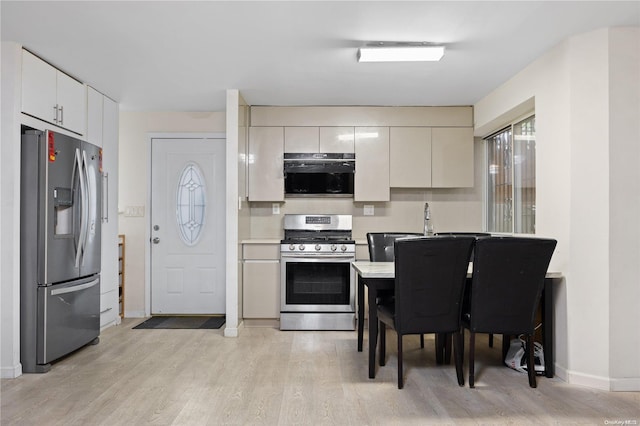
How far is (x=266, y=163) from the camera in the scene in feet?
16.6

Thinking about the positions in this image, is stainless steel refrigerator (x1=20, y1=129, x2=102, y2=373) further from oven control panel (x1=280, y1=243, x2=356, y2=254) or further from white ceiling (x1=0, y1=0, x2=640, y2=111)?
oven control panel (x1=280, y1=243, x2=356, y2=254)

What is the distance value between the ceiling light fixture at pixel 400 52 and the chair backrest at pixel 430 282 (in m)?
1.34

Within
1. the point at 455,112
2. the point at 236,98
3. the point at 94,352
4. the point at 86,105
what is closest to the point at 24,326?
the point at 94,352

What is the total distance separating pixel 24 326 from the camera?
3.28 metres

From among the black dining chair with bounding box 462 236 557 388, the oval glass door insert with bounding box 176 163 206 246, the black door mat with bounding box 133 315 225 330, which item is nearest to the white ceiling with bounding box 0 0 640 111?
the oval glass door insert with bounding box 176 163 206 246

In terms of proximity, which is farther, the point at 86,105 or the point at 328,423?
the point at 86,105

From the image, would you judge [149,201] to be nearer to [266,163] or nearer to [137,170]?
[137,170]

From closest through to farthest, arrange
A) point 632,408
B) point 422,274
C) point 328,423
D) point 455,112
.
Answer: point 328,423 → point 632,408 → point 422,274 → point 455,112

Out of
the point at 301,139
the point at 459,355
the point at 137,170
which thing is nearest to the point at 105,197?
the point at 137,170

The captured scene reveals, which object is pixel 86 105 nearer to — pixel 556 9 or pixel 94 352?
pixel 94 352

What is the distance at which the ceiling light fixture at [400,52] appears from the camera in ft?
10.6

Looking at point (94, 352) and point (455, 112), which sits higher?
point (455, 112)

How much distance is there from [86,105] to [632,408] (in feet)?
15.1

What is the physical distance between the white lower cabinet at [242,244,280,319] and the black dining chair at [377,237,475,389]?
2.00 metres
